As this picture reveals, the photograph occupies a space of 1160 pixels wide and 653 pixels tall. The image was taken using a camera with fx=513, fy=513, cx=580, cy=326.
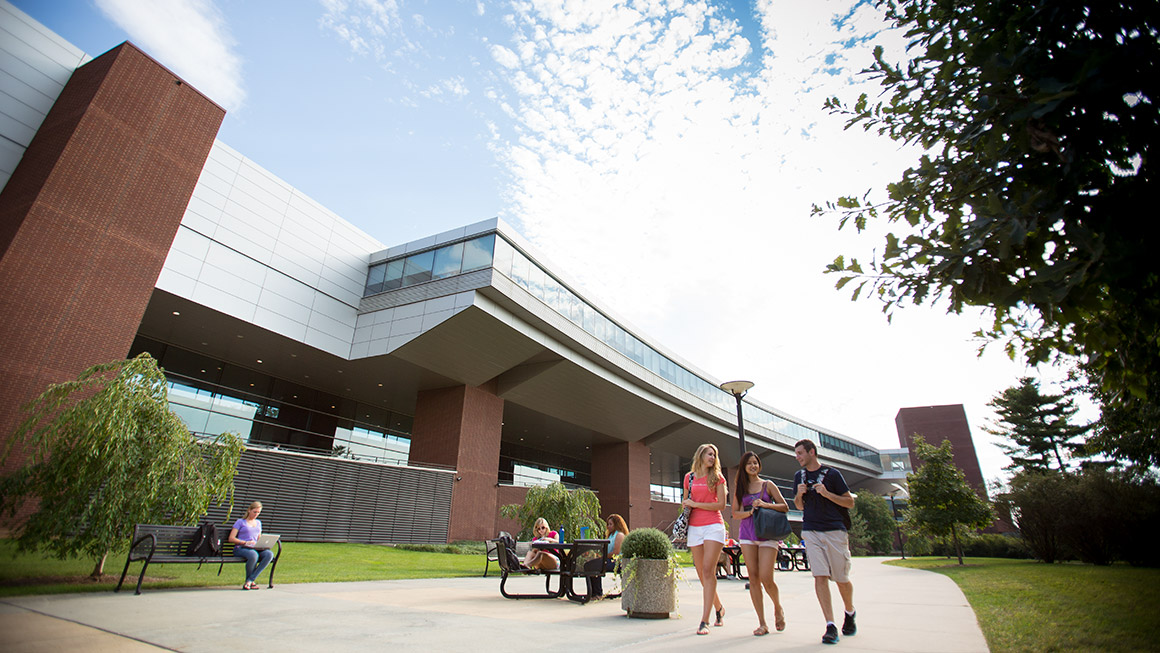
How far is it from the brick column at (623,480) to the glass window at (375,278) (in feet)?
66.2

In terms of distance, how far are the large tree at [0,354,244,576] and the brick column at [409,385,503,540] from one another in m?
16.1

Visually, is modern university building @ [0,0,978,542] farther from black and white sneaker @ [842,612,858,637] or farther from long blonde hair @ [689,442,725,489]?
black and white sneaker @ [842,612,858,637]

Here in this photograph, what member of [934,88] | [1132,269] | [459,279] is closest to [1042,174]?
[1132,269]

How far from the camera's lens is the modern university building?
14695 mm

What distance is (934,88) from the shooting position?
11.3 feet

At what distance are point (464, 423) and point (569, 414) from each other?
320 inches

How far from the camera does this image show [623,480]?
35.7m

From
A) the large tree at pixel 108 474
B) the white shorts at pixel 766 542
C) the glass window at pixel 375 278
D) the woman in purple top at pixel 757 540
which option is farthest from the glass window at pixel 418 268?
the white shorts at pixel 766 542

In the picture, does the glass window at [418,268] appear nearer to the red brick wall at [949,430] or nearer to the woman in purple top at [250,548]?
the woman in purple top at [250,548]

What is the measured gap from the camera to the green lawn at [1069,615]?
13.6 ft

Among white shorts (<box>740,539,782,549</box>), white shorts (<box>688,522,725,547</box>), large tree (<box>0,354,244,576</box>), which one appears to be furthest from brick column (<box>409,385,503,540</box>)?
white shorts (<box>740,539,782,549</box>)

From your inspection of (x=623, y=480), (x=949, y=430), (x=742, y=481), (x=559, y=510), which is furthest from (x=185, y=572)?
(x=949, y=430)

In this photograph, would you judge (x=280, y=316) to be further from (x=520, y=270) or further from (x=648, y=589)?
(x=648, y=589)

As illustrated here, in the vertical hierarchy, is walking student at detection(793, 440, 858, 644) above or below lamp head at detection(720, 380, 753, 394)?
below
